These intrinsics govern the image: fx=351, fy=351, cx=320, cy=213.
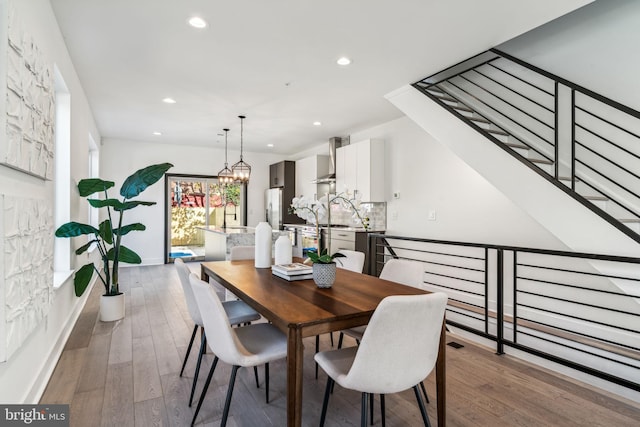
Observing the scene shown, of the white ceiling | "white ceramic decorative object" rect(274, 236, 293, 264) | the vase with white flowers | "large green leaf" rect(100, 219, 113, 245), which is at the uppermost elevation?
the white ceiling

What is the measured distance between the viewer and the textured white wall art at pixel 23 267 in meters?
1.57

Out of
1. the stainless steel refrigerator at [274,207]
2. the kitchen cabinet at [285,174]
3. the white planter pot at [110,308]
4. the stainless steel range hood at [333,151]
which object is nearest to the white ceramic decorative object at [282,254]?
the white planter pot at [110,308]

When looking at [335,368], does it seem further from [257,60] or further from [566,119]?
[566,119]

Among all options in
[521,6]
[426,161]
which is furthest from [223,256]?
[521,6]

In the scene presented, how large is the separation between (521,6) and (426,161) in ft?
8.49

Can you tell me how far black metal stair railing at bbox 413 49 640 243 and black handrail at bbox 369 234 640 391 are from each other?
419 mm

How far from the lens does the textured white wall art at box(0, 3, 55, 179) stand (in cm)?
160

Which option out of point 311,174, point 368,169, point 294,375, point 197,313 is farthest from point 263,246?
point 311,174

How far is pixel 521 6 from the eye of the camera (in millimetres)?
2482

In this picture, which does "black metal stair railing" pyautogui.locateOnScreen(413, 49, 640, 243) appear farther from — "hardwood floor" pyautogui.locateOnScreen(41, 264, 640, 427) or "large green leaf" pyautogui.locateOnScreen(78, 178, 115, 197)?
"large green leaf" pyautogui.locateOnScreen(78, 178, 115, 197)

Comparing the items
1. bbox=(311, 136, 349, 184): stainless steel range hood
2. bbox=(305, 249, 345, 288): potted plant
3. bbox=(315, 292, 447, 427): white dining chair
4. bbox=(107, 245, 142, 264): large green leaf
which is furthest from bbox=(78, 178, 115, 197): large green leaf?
bbox=(311, 136, 349, 184): stainless steel range hood

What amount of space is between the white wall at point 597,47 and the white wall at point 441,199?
129 centimetres

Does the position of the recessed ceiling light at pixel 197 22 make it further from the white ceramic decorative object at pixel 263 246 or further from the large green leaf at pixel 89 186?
the large green leaf at pixel 89 186

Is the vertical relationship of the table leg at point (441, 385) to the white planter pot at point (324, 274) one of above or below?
below
